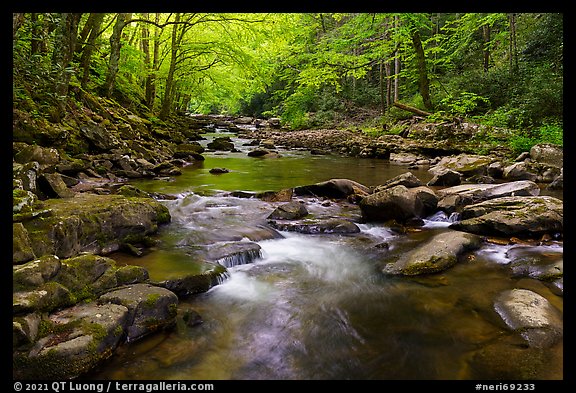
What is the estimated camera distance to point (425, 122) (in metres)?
16.9

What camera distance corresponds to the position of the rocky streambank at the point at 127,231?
2.79 metres

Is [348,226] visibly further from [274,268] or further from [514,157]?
[514,157]

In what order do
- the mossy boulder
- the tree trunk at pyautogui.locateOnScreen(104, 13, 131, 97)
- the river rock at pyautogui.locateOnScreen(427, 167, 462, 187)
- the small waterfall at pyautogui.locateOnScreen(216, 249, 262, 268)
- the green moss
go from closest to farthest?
the mossy boulder
the green moss
the small waterfall at pyautogui.locateOnScreen(216, 249, 262, 268)
the river rock at pyautogui.locateOnScreen(427, 167, 462, 187)
the tree trunk at pyautogui.locateOnScreen(104, 13, 131, 97)

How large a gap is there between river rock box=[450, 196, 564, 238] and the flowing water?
0.43 m

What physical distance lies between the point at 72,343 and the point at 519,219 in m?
6.27

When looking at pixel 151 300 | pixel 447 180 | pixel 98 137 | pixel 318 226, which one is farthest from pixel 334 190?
pixel 98 137

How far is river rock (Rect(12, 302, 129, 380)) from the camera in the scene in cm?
244

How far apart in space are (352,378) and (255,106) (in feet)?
147

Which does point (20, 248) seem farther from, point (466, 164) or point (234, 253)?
point (466, 164)

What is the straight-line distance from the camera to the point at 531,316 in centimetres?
335

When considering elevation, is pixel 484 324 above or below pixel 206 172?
below

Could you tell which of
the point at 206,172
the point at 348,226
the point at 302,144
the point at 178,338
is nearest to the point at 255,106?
the point at 302,144

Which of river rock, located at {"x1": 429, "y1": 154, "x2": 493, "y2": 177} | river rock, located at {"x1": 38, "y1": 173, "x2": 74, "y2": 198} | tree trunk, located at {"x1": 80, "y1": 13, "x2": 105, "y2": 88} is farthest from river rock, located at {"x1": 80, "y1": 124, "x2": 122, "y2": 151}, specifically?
river rock, located at {"x1": 429, "y1": 154, "x2": 493, "y2": 177}

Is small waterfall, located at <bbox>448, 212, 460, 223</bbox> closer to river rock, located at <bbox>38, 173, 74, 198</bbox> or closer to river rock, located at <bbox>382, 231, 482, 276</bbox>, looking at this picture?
river rock, located at <bbox>382, 231, 482, 276</bbox>
